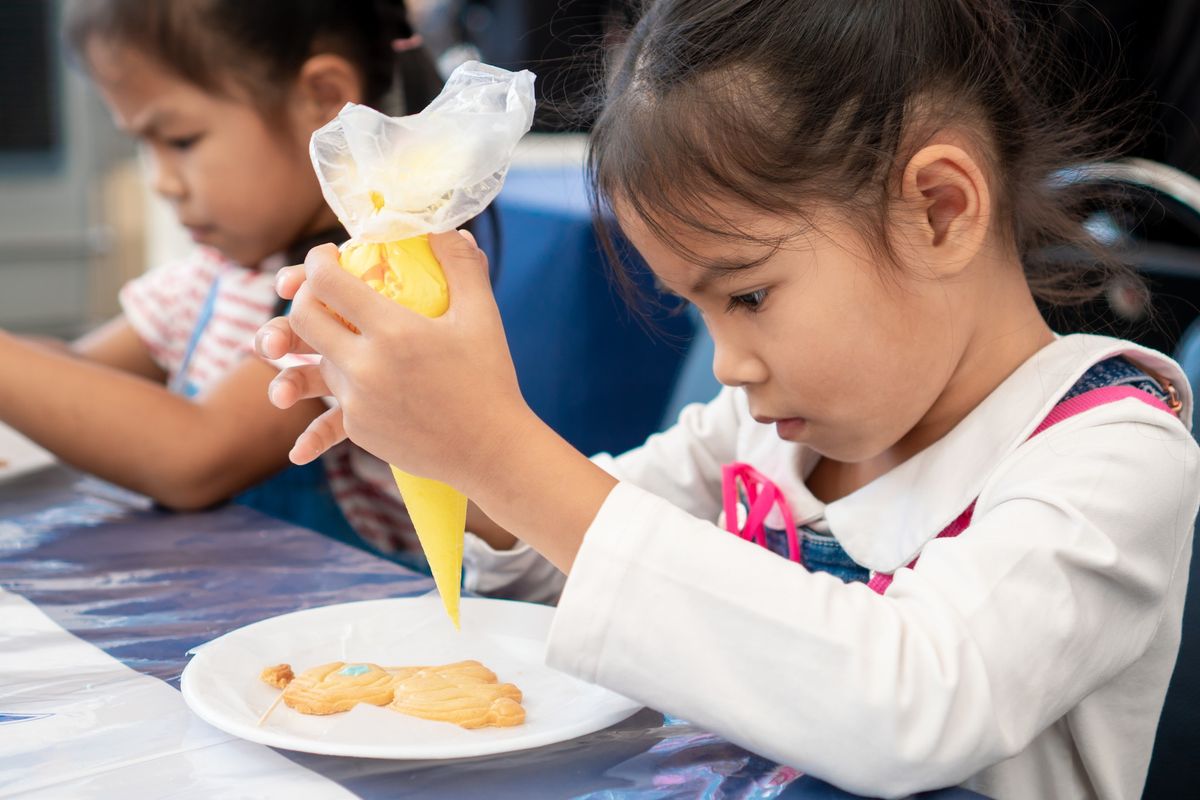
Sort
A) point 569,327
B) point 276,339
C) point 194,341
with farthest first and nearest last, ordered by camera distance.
Result: point 569,327
point 194,341
point 276,339

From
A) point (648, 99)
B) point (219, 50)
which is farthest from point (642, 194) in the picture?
point (219, 50)

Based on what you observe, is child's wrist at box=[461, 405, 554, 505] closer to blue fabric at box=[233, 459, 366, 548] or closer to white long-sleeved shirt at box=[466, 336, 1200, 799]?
white long-sleeved shirt at box=[466, 336, 1200, 799]

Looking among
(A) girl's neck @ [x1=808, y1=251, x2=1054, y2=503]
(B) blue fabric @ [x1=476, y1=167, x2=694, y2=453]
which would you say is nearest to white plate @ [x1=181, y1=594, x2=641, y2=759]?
(A) girl's neck @ [x1=808, y1=251, x2=1054, y2=503]

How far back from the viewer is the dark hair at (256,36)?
140 centimetres

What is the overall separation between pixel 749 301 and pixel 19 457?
32.0 inches

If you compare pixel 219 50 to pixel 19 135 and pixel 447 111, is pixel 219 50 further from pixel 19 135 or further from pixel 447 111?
pixel 19 135

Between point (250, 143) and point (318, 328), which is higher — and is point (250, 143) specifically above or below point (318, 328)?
above

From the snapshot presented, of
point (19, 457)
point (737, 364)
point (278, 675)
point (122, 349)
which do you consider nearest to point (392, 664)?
point (278, 675)

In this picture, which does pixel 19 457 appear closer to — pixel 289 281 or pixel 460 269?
pixel 289 281

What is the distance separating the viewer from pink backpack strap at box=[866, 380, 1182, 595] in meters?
0.79

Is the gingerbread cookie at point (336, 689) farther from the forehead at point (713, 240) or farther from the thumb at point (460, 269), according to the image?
the forehead at point (713, 240)

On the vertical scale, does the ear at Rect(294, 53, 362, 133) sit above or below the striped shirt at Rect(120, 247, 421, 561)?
above

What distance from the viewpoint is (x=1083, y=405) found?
806 millimetres

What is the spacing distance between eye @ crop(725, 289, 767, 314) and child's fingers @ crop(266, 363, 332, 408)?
10.4 inches
